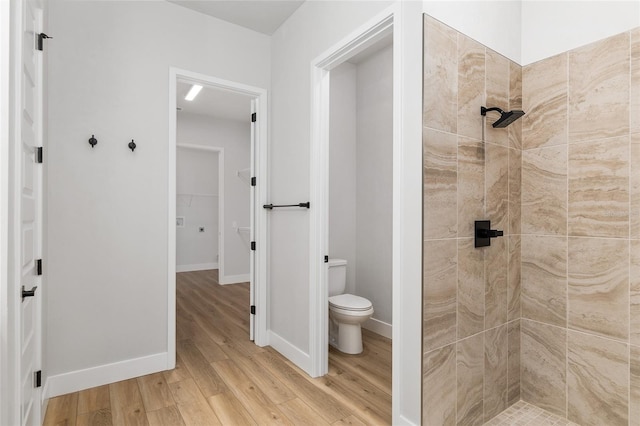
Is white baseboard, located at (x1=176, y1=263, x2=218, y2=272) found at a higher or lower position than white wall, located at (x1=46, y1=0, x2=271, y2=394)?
lower

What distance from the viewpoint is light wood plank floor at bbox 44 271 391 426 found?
1.90 m

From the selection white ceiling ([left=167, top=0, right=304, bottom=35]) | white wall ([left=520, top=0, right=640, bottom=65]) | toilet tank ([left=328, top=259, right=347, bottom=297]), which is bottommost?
toilet tank ([left=328, top=259, right=347, bottom=297])

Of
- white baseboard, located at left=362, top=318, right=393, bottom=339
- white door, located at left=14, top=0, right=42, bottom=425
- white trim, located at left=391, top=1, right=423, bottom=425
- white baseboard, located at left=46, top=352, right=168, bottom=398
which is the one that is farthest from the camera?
white baseboard, located at left=362, top=318, right=393, bottom=339

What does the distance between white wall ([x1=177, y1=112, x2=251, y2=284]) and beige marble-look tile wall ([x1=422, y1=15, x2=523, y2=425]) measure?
414cm

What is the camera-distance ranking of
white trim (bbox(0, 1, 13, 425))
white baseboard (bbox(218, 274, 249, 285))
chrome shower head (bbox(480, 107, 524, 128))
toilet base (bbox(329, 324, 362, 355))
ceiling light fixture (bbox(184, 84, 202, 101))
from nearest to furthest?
white trim (bbox(0, 1, 13, 425))
chrome shower head (bbox(480, 107, 524, 128))
toilet base (bbox(329, 324, 362, 355))
ceiling light fixture (bbox(184, 84, 202, 101))
white baseboard (bbox(218, 274, 249, 285))

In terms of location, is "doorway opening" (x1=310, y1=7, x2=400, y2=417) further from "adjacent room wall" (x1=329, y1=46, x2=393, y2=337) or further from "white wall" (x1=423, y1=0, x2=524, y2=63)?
"white wall" (x1=423, y1=0, x2=524, y2=63)

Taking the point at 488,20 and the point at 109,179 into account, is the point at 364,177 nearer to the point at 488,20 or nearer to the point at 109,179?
the point at 488,20

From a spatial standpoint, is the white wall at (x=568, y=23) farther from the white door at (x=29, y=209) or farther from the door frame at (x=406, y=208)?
the white door at (x=29, y=209)

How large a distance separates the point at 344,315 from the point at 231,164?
3810mm

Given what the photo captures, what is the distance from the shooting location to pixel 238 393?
216 centimetres

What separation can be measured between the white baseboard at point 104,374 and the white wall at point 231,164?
9.90ft

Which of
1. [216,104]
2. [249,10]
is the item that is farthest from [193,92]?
[249,10]

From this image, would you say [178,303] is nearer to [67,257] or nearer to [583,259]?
[67,257]

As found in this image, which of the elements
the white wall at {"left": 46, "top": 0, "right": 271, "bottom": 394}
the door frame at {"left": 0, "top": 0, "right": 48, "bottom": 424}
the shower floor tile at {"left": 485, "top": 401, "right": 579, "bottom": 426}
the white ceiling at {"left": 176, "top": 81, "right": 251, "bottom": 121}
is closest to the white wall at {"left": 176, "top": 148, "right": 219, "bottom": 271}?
the white ceiling at {"left": 176, "top": 81, "right": 251, "bottom": 121}
